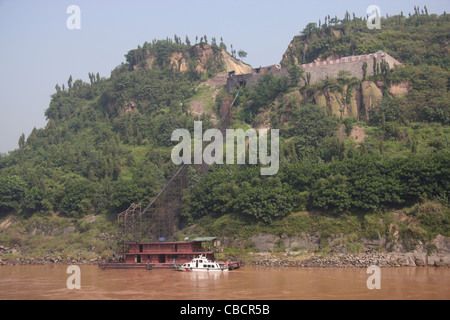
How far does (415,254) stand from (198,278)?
14440 millimetres

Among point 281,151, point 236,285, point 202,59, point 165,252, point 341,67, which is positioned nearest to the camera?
point 236,285

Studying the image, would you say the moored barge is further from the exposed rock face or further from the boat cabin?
the exposed rock face

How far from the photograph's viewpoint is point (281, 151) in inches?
1767

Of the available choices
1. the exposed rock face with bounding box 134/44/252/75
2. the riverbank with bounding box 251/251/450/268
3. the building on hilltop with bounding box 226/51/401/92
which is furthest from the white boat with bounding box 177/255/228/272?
the exposed rock face with bounding box 134/44/252/75

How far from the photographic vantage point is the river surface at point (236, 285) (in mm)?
22750

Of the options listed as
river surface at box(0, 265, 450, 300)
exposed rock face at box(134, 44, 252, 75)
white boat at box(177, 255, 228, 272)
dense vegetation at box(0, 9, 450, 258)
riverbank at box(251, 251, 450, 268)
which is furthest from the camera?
exposed rock face at box(134, 44, 252, 75)

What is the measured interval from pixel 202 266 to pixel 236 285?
6369mm

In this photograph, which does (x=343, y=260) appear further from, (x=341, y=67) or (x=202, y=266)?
(x=341, y=67)

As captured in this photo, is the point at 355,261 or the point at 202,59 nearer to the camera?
the point at 355,261

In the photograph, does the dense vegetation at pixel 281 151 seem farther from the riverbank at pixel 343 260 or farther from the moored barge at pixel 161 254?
the moored barge at pixel 161 254

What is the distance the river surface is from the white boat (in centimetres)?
72

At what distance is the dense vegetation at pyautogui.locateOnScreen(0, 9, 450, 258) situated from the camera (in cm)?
3497

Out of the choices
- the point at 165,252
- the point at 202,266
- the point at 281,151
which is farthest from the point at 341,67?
the point at 202,266
